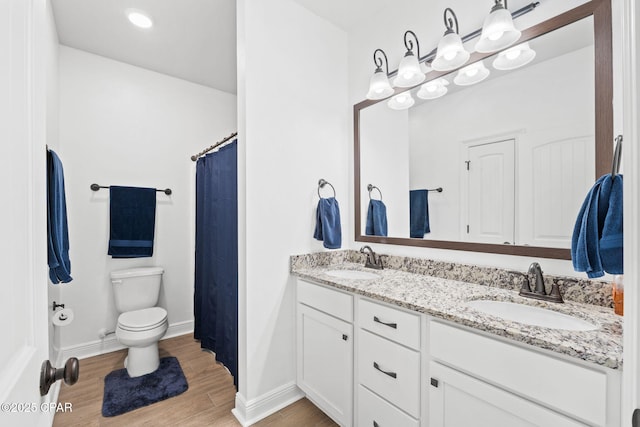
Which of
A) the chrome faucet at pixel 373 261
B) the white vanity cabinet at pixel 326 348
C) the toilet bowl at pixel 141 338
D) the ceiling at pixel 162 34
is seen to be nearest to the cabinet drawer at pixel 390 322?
the white vanity cabinet at pixel 326 348

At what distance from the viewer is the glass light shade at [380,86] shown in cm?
189

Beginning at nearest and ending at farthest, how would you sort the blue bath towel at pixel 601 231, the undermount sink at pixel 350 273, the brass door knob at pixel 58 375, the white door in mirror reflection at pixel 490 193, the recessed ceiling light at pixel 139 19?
the brass door knob at pixel 58 375 < the blue bath towel at pixel 601 231 < the white door in mirror reflection at pixel 490 193 < the undermount sink at pixel 350 273 < the recessed ceiling light at pixel 139 19

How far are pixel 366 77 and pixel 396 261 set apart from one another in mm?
1364

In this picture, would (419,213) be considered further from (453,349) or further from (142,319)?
(142,319)

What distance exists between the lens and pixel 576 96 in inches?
49.5

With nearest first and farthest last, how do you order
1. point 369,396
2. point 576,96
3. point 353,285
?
point 576,96, point 369,396, point 353,285

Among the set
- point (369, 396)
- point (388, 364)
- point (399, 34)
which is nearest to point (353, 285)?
point (388, 364)

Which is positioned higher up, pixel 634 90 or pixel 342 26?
pixel 342 26

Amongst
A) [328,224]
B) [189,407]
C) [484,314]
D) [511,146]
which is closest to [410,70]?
[511,146]

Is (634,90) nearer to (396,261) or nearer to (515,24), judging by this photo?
(515,24)

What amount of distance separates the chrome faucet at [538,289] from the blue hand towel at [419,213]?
0.59 m

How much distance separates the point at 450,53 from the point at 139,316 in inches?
110

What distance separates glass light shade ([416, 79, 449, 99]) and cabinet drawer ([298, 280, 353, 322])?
1.28 m

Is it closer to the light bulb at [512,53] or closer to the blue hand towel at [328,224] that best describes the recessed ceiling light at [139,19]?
the blue hand towel at [328,224]
